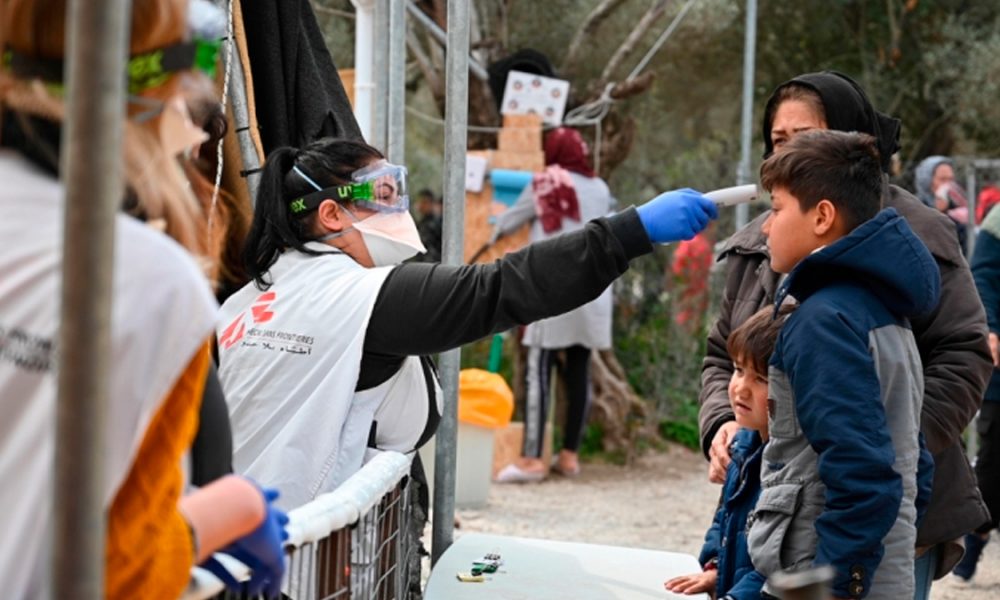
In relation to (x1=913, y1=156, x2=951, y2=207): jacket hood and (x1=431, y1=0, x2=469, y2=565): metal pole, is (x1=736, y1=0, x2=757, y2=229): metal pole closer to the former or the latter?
(x1=913, y1=156, x2=951, y2=207): jacket hood

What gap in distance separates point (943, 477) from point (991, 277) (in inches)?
128

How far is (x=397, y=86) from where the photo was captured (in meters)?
4.41

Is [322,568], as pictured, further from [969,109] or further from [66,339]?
[969,109]

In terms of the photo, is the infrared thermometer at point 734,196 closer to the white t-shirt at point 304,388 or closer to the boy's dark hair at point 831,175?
the boy's dark hair at point 831,175

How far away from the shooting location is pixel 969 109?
49.4ft

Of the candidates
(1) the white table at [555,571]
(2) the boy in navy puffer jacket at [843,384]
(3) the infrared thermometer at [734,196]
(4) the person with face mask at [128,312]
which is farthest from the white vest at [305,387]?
(4) the person with face mask at [128,312]

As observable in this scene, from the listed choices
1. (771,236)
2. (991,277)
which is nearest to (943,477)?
(771,236)

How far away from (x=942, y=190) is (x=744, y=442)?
6.97m

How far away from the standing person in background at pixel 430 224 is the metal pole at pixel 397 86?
5.81 metres

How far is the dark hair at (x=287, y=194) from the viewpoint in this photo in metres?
3.32

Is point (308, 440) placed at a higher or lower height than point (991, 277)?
higher

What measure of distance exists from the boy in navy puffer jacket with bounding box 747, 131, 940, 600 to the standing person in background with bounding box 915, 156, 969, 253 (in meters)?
6.96

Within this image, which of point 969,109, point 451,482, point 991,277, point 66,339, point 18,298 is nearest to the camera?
point 66,339

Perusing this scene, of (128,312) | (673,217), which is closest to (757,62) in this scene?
(673,217)
